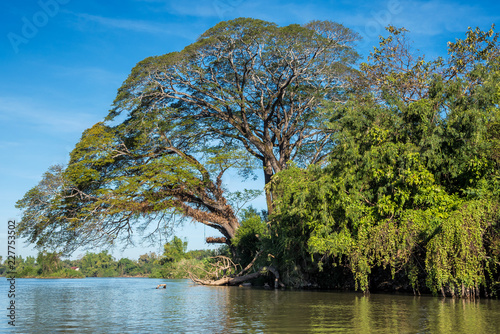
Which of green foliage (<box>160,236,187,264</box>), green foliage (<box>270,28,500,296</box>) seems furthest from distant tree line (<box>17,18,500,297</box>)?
green foliage (<box>160,236,187,264</box>)

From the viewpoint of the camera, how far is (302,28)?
26016 mm

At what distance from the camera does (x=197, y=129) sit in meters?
31.4

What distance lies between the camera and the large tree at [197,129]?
26938 mm

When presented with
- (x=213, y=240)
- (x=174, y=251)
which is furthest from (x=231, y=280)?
(x=174, y=251)

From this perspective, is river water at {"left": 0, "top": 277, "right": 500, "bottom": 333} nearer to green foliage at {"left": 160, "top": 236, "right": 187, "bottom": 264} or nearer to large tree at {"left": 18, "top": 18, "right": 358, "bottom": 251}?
large tree at {"left": 18, "top": 18, "right": 358, "bottom": 251}

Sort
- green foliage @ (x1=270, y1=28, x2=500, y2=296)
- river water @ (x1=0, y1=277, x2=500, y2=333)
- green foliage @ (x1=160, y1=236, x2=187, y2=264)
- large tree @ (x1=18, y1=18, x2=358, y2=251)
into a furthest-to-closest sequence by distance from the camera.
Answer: green foliage @ (x1=160, y1=236, x2=187, y2=264), large tree @ (x1=18, y1=18, x2=358, y2=251), green foliage @ (x1=270, y1=28, x2=500, y2=296), river water @ (x1=0, y1=277, x2=500, y2=333)

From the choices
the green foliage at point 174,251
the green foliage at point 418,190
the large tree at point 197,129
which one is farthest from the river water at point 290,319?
the green foliage at point 174,251

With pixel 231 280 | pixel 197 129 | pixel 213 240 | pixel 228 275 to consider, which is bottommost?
pixel 231 280

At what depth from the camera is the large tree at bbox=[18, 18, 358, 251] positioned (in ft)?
88.4

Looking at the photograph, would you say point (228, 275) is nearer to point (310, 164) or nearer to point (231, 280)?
point (231, 280)

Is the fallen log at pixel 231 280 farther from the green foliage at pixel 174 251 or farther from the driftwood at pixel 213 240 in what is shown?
the green foliage at pixel 174 251

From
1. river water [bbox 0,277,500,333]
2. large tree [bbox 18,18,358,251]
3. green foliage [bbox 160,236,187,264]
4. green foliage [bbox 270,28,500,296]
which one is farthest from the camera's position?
green foliage [bbox 160,236,187,264]

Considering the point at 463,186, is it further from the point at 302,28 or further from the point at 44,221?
the point at 44,221

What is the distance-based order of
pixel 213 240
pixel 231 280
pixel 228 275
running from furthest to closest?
pixel 213 240 → pixel 228 275 → pixel 231 280
